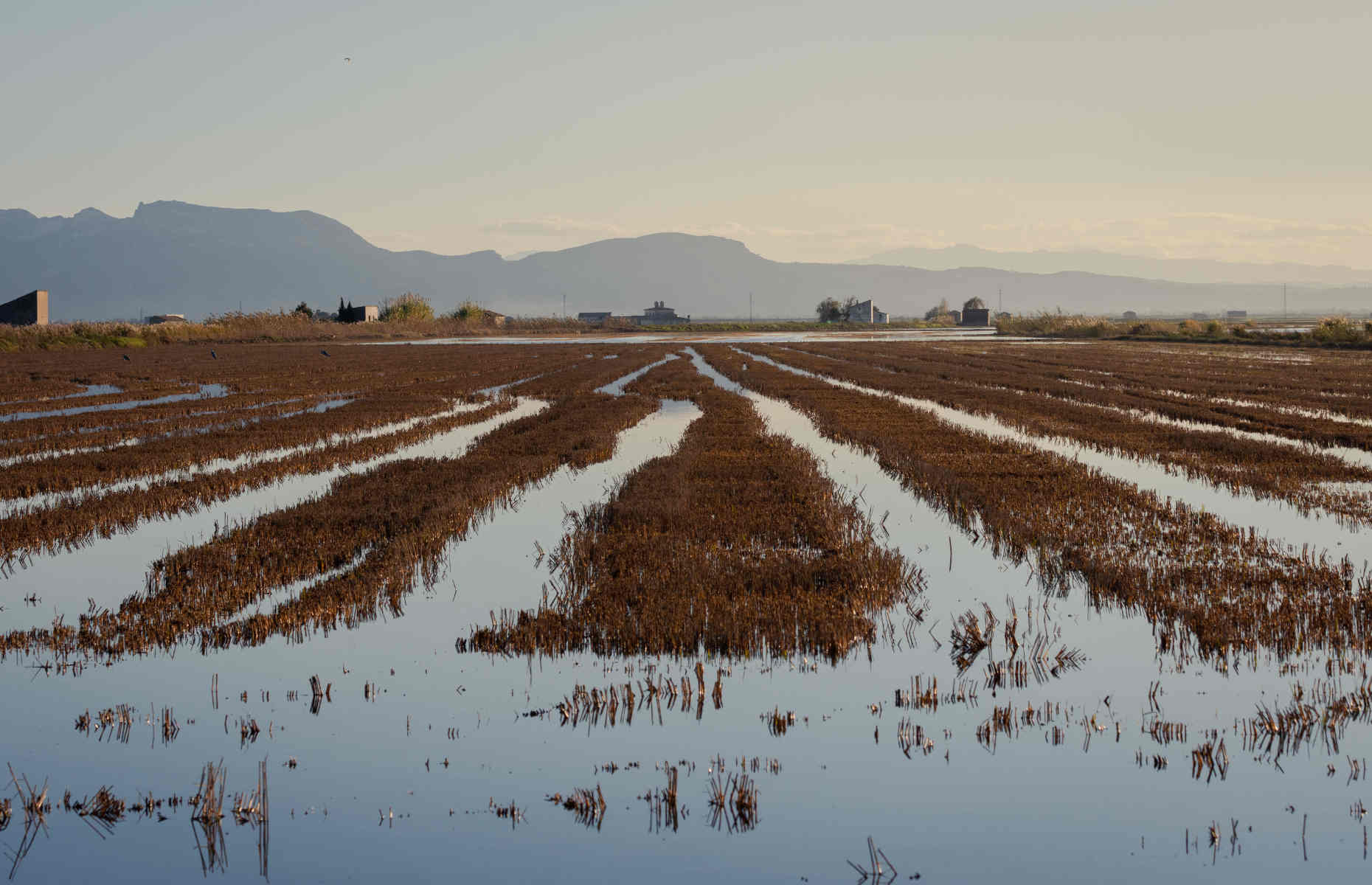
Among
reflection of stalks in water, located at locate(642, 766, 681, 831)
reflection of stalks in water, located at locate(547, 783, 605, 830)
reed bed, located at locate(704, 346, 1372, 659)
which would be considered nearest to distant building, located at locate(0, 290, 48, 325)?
reed bed, located at locate(704, 346, 1372, 659)

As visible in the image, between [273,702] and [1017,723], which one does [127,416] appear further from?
[1017,723]

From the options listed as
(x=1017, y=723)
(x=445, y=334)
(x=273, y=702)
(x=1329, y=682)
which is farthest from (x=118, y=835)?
(x=445, y=334)

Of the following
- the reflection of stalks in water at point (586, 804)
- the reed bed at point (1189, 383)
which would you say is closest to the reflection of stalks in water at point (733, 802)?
the reflection of stalks in water at point (586, 804)

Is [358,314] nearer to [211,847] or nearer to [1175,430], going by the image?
[1175,430]

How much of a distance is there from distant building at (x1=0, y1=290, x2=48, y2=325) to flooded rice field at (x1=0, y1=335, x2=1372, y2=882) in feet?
294

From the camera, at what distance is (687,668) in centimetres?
654

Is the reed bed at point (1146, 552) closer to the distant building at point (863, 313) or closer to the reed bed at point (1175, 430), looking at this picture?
the reed bed at point (1175, 430)

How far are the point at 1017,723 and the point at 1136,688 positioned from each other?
996 millimetres

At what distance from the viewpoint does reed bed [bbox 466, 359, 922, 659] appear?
7.07 meters

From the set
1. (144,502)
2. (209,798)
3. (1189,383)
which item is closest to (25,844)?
(209,798)

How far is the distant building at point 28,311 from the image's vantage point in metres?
90.8

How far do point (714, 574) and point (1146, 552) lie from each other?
4.14 m

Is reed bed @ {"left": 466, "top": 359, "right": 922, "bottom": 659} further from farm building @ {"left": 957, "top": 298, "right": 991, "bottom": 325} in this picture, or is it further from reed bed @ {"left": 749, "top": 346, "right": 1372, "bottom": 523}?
farm building @ {"left": 957, "top": 298, "right": 991, "bottom": 325}

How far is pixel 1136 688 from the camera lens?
20.1 ft
